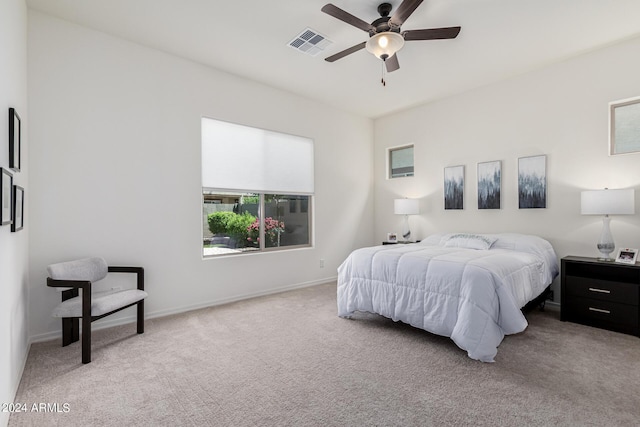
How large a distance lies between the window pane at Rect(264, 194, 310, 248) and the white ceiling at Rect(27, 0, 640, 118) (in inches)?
66.7

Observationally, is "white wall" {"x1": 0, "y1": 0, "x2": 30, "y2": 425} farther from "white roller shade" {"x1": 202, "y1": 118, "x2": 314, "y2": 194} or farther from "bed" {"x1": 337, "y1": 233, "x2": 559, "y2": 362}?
"bed" {"x1": 337, "y1": 233, "x2": 559, "y2": 362}

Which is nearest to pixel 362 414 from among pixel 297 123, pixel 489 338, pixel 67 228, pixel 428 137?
pixel 489 338

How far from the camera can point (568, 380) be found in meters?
2.17

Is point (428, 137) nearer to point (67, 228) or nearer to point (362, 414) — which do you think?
point (362, 414)

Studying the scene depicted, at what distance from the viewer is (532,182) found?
4062 millimetres

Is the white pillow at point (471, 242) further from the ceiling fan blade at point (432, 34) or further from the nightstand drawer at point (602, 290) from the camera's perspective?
the ceiling fan blade at point (432, 34)

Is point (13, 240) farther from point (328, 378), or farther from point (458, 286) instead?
point (458, 286)

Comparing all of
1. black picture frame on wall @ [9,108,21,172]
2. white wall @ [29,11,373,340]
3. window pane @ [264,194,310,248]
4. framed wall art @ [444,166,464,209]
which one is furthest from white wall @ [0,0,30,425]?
framed wall art @ [444,166,464,209]

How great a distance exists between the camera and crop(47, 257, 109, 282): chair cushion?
2.59 m

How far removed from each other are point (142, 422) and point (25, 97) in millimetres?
2848

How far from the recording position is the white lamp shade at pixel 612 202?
3.07 metres

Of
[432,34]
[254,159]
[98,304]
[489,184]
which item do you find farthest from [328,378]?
[489,184]

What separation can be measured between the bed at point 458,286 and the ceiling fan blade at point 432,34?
1920 mm

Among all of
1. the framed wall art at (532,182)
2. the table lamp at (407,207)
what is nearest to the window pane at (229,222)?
the table lamp at (407,207)
